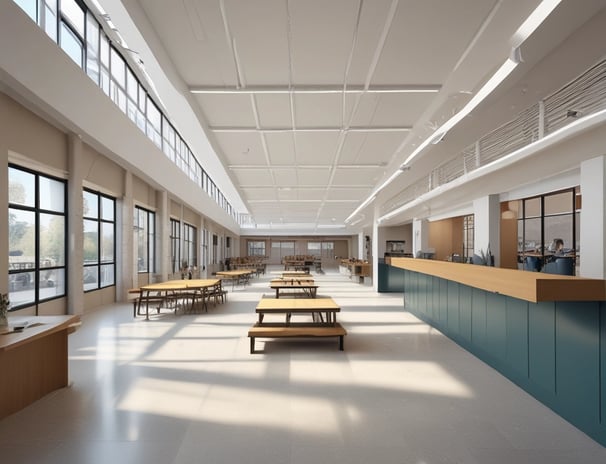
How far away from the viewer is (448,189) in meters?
7.34

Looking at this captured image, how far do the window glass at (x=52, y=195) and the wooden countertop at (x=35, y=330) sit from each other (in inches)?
155

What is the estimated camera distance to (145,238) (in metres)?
12.4

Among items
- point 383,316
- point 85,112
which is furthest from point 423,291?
point 85,112

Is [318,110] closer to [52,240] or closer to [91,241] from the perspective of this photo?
[52,240]

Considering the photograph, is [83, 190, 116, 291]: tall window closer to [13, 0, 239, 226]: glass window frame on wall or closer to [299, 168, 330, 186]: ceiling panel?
[13, 0, 239, 226]: glass window frame on wall

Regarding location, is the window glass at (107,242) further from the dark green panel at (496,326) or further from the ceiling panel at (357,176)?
the dark green panel at (496,326)

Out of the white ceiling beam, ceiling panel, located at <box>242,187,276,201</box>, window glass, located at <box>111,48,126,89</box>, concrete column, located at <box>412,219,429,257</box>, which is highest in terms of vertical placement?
window glass, located at <box>111,48,126,89</box>

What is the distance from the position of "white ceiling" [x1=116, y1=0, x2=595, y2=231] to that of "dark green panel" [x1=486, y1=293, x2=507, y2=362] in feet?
9.59

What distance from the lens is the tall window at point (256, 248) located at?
38906mm

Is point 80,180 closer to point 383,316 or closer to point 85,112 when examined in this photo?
point 85,112

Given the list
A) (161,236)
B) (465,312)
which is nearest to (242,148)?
A: (161,236)

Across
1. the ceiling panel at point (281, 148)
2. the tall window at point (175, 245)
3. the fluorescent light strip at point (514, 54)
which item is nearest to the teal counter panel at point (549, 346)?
the fluorescent light strip at point (514, 54)

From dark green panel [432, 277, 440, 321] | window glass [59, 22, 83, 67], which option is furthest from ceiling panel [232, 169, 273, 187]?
dark green panel [432, 277, 440, 321]

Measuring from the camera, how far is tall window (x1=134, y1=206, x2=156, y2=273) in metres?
11.6
